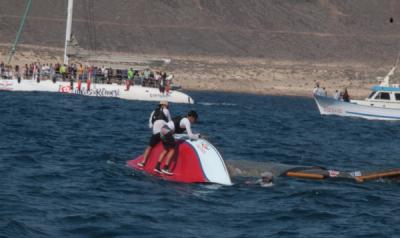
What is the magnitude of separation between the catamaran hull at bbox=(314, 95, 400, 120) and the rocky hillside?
181 feet

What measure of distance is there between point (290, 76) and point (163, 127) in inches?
3244

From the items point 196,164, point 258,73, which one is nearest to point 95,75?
point 196,164

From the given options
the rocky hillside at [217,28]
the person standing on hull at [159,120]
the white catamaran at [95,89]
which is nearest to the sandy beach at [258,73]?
the rocky hillside at [217,28]

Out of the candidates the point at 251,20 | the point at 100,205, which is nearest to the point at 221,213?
the point at 100,205

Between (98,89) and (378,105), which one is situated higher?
(98,89)

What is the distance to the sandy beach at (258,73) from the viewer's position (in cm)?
9594

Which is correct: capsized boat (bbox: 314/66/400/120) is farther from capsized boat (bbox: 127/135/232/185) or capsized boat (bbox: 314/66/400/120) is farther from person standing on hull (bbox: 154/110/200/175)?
person standing on hull (bbox: 154/110/200/175)

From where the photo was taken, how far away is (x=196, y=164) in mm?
21234

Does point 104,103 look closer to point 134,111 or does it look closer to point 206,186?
point 134,111

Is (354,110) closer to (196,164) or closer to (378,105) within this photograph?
(378,105)

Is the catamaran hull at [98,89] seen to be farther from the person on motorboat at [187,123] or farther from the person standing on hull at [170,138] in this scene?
the person standing on hull at [170,138]

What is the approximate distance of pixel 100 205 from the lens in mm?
17500

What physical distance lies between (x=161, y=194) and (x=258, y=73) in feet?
276

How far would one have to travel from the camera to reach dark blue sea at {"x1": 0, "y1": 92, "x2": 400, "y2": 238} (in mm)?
16047
